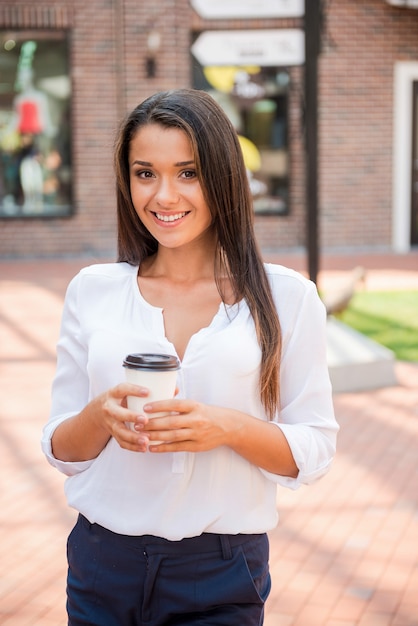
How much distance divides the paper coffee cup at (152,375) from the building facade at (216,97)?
1348 centimetres

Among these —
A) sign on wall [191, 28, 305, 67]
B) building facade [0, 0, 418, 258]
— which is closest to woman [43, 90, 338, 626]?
sign on wall [191, 28, 305, 67]

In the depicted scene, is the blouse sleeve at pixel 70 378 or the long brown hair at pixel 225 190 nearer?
the long brown hair at pixel 225 190

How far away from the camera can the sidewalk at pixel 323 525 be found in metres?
3.61

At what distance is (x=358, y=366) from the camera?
7035 millimetres

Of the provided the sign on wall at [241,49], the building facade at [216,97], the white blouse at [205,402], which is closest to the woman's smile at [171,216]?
the white blouse at [205,402]

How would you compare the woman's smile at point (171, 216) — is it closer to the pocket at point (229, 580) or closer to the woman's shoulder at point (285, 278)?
the woman's shoulder at point (285, 278)

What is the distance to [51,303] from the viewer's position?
10930mm

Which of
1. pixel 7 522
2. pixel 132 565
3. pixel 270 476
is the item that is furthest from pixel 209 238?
pixel 7 522

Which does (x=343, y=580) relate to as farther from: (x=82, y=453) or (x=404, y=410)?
(x=404, y=410)

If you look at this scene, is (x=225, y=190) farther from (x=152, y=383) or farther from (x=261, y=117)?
(x=261, y=117)

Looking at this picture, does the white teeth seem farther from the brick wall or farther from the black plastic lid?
the brick wall

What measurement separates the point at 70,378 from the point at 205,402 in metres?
0.33

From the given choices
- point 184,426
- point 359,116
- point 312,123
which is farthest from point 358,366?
point 359,116

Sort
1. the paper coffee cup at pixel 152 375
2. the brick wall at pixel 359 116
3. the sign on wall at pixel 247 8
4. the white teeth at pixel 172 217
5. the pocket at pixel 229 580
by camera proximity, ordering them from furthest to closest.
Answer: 1. the brick wall at pixel 359 116
2. the sign on wall at pixel 247 8
3. the white teeth at pixel 172 217
4. the pocket at pixel 229 580
5. the paper coffee cup at pixel 152 375
